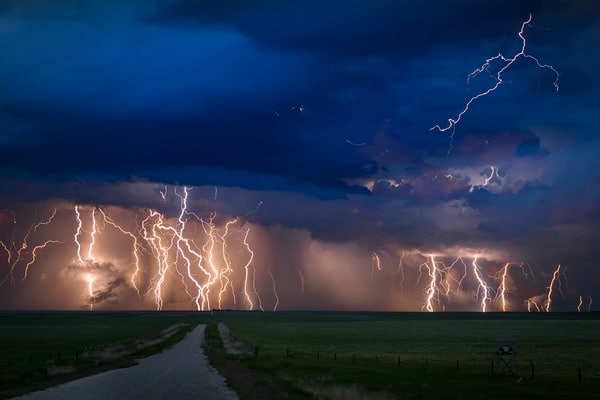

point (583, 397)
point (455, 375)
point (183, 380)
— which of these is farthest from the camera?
point (455, 375)

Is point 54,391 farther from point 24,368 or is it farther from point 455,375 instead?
point 455,375

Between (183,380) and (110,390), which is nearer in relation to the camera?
(110,390)

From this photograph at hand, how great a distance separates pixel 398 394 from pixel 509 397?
5.04m

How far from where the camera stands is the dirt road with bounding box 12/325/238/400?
23.4 metres

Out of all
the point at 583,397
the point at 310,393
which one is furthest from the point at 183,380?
the point at 583,397

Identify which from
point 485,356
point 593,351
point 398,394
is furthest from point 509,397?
point 593,351

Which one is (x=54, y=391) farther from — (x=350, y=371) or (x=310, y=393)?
(x=350, y=371)

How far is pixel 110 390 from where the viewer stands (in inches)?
987

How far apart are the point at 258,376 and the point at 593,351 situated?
38.4 m

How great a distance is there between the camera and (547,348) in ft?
197

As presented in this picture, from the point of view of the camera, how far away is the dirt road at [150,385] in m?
23.4

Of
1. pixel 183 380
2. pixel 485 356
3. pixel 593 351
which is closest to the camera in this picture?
pixel 183 380

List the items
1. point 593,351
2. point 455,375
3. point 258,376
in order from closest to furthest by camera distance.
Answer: point 258,376
point 455,375
point 593,351

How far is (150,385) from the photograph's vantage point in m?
26.9
